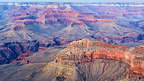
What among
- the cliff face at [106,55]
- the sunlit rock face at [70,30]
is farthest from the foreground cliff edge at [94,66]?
the sunlit rock face at [70,30]

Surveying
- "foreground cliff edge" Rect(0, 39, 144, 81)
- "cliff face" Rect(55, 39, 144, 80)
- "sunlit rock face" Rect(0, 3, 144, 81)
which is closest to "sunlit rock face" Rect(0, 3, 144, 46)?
"sunlit rock face" Rect(0, 3, 144, 81)

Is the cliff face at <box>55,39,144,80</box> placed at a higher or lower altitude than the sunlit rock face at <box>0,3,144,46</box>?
higher

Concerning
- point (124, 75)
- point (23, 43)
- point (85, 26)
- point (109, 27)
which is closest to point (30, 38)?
point (23, 43)

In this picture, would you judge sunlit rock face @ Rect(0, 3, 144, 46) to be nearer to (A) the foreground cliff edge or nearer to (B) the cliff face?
(B) the cliff face

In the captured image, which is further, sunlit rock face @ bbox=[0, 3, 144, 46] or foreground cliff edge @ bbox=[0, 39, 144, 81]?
sunlit rock face @ bbox=[0, 3, 144, 46]

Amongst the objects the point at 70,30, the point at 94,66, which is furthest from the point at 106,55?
the point at 70,30

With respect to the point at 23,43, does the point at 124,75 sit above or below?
above

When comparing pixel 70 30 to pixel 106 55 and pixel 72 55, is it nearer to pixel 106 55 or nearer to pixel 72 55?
pixel 72 55

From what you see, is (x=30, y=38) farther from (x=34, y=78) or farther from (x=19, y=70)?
(x=34, y=78)

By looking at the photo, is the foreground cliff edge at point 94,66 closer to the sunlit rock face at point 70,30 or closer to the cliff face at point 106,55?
the cliff face at point 106,55
